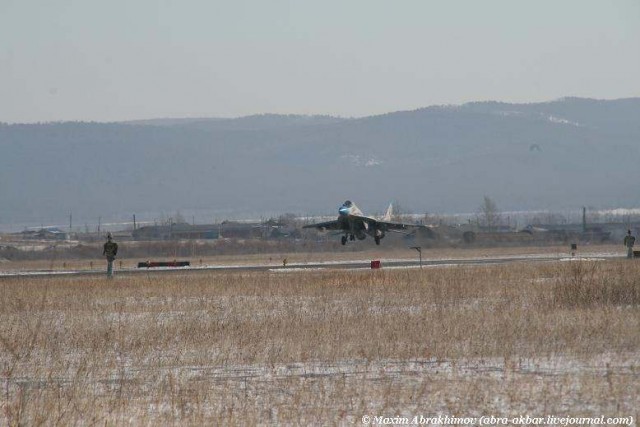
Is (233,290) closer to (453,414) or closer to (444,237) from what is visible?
(453,414)

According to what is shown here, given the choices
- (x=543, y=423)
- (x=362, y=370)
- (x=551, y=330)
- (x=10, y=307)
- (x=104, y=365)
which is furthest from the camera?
(x=10, y=307)

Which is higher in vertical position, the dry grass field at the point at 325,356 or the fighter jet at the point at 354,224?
the fighter jet at the point at 354,224

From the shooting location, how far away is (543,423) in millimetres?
12281

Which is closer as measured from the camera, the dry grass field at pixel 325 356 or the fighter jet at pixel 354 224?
the dry grass field at pixel 325 356

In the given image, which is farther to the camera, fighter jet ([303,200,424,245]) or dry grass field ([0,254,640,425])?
fighter jet ([303,200,424,245])

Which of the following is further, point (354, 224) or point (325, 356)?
point (354, 224)

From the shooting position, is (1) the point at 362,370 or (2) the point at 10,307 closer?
(1) the point at 362,370

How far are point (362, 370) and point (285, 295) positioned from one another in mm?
14370

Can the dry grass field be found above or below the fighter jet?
below

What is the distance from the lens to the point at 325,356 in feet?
58.5

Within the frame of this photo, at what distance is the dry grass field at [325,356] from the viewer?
13.5m

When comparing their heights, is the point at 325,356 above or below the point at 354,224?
below

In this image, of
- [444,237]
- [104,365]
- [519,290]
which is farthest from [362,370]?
[444,237]

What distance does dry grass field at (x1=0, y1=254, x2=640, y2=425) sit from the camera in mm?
13539
